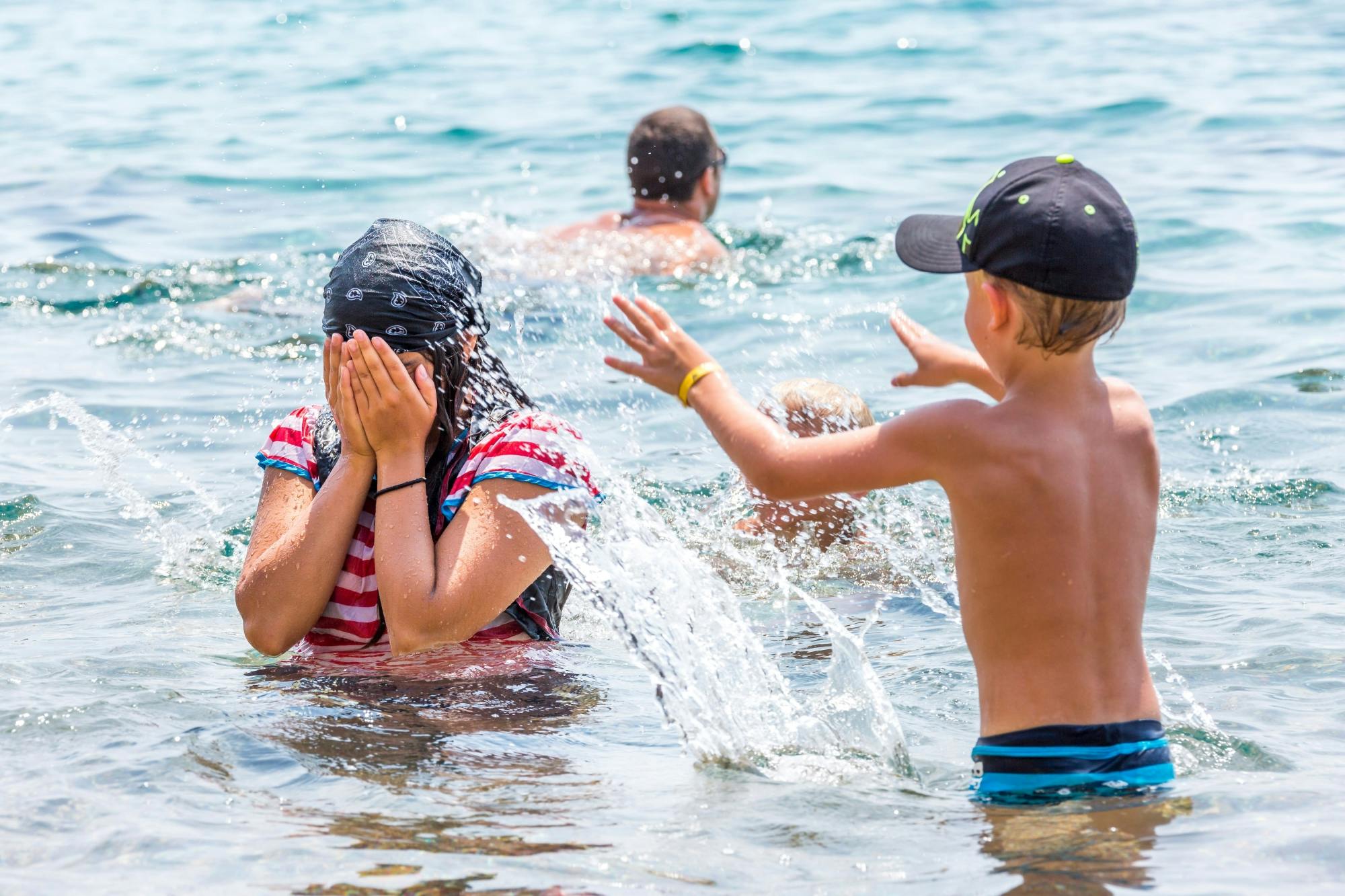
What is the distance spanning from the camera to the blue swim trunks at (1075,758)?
332cm

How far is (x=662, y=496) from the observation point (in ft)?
21.5

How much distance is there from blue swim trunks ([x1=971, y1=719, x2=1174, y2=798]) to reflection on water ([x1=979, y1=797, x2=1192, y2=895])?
0.04 metres

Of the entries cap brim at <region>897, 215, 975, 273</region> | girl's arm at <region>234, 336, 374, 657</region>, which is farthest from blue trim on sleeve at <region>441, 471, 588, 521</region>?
cap brim at <region>897, 215, 975, 273</region>

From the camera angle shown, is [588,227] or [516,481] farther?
[588,227]

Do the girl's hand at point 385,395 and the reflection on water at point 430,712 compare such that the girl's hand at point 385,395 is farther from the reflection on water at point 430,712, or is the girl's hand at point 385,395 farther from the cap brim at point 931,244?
the cap brim at point 931,244

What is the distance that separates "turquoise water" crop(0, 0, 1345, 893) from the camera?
3.29 metres

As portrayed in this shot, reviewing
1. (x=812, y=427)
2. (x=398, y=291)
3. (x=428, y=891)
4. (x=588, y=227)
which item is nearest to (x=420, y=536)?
(x=398, y=291)

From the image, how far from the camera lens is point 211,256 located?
11.0 metres

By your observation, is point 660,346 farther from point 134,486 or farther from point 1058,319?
point 134,486

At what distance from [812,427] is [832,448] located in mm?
2431

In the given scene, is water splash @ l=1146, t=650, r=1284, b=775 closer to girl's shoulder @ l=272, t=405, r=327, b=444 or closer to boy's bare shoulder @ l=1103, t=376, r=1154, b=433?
boy's bare shoulder @ l=1103, t=376, r=1154, b=433

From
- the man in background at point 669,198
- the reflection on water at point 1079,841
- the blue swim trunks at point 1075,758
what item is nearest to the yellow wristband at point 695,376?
the blue swim trunks at point 1075,758

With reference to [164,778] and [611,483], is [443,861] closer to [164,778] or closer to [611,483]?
[164,778]

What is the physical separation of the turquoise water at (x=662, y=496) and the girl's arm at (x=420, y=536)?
0.27 meters
